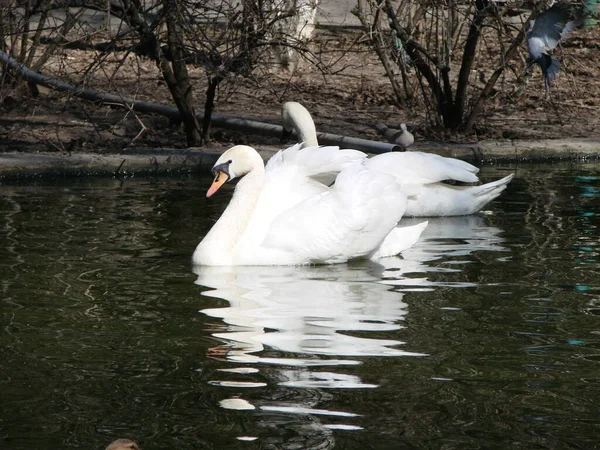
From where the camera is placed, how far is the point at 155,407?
14.2 feet

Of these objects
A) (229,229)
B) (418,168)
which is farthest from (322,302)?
(418,168)

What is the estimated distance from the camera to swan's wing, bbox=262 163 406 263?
23.2 feet

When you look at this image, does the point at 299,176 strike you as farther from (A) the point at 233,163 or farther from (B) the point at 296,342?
(B) the point at 296,342

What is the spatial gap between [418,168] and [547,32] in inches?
127

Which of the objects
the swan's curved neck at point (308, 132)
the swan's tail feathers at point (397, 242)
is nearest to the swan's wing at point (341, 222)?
the swan's tail feathers at point (397, 242)

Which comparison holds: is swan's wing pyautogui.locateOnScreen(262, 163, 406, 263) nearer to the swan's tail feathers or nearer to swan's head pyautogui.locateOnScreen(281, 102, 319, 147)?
the swan's tail feathers

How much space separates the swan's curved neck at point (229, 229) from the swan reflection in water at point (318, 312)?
8 cm

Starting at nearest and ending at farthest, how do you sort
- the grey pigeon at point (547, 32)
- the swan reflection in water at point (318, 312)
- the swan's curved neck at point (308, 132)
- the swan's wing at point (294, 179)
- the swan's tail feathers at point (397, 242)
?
the swan reflection in water at point (318, 312) → the swan's wing at point (294, 179) → the swan's tail feathers at point (397, 242) → the swan's curved neck at point (308, 132) → the grey pigeon at point (547, 32)

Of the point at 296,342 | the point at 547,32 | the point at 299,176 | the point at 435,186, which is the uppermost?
the point at 547,32

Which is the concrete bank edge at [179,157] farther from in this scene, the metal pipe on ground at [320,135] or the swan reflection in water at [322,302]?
the swan reflection in water at [322,302]

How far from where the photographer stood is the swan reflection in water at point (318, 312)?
4.73 m

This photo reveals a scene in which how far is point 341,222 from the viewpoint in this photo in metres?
7.11

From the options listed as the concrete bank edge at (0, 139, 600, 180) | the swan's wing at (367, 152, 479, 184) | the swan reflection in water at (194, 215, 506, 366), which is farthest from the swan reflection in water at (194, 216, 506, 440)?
the concrete bank edge at (0, 139, 600, 180)

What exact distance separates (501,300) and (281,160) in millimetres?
2341
